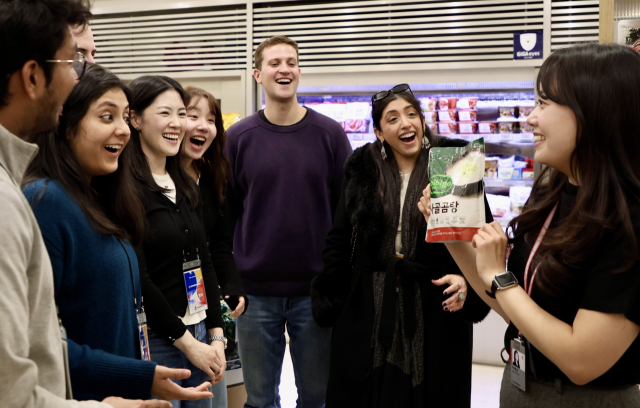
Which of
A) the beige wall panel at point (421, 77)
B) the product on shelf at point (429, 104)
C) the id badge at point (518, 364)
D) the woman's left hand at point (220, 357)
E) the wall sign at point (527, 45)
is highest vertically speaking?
the wall sign at point (527, 45)

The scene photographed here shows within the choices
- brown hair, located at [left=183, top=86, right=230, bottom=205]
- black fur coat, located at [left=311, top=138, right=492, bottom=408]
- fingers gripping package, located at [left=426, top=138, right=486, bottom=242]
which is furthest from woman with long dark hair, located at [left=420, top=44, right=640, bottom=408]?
brown hair, located at [left=183, top=86, right=230, bottom=205]

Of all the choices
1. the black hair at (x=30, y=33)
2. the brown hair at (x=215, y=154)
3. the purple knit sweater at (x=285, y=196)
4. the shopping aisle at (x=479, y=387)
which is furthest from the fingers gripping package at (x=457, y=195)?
the shopping aisle at (x=479, y=387)

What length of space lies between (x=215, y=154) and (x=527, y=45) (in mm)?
2991

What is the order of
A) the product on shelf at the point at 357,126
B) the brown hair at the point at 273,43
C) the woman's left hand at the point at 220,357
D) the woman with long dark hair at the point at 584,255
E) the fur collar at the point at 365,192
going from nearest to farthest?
the woman with long dark hair at the point at 584,255
the woman's left hand at the point at 220,357
the fur collar at the point at 365,192
the brown hair at the point at 273,43
the product on shelf at the point at 357,126

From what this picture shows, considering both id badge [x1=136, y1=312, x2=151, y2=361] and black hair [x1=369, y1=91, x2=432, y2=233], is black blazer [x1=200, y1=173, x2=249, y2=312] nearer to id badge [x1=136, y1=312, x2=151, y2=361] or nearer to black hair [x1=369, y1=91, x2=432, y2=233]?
black hair [x1=369, y1=91, x2=432, y2=233]

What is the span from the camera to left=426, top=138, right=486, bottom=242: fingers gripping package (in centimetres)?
156

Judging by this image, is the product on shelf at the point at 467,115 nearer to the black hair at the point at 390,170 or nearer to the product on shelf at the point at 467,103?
the product on shelf at the point at 467,103

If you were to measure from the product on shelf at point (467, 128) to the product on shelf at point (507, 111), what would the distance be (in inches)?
9.3

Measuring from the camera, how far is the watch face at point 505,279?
1.36 meters

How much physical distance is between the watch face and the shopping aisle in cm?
268

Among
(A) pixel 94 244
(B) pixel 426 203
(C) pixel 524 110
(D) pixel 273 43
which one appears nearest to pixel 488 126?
(C) pixel 524 110

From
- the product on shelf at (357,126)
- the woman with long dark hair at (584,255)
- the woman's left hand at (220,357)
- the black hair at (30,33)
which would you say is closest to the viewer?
the black hair at (30,33)

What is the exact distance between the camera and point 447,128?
491 cm

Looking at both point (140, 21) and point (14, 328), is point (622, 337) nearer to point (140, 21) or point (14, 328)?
point (14, 328)
